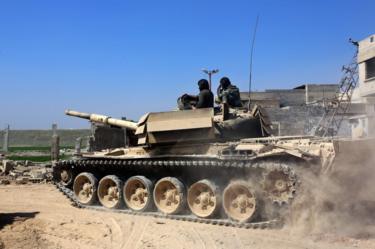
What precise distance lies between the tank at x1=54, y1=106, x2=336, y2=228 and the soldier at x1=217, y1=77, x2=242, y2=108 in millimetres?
393

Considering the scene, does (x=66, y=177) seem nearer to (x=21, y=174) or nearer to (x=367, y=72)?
(x=21, y=174)

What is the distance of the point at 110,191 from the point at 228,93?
3.90m

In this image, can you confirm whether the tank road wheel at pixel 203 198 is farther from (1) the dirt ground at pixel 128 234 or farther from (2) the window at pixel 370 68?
(2) the window at pixel 370 68

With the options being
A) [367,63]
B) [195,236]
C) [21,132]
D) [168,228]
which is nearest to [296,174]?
[195,236]

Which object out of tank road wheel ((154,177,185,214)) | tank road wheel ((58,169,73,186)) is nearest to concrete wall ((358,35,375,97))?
tank road wheel ((58,169,73,186))

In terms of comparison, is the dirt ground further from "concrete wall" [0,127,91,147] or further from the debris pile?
"concrete wall" [0,127,91,147]

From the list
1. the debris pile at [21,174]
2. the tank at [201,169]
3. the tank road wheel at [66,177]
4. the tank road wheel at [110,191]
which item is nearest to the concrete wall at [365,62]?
the debris pile at [21,174]

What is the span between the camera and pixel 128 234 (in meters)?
9.18

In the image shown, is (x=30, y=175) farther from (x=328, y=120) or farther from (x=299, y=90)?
(x=299, y=90)

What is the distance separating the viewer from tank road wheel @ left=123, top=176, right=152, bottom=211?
38.3ft

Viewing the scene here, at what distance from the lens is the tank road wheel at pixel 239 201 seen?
9.76 meters

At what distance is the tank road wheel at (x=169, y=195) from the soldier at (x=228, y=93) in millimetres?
2568

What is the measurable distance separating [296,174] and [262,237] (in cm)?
126

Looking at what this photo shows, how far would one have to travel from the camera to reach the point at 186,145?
1144 centimetres
